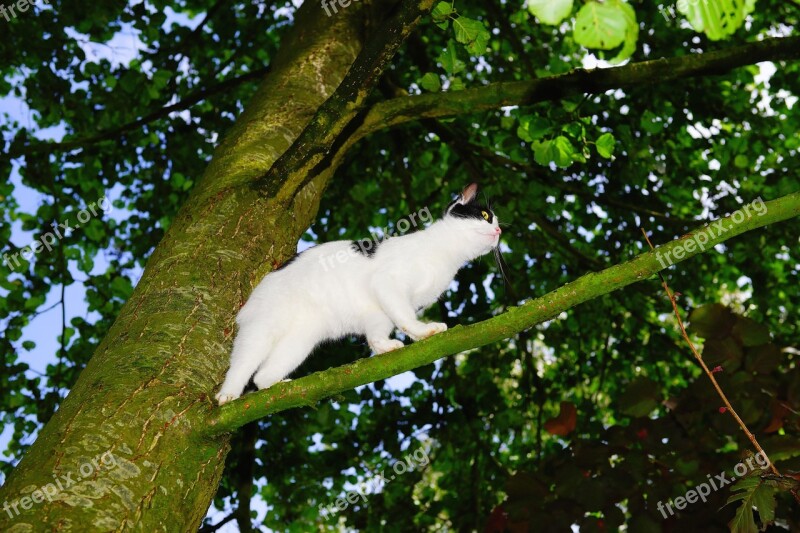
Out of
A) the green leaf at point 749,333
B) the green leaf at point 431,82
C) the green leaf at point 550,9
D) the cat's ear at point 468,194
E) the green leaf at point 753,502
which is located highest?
the green leaf at point 431,82

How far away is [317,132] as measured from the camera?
8.01 feet

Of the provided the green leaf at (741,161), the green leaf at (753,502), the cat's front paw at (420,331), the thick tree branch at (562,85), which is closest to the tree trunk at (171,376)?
the thick tree branch at (562,85)

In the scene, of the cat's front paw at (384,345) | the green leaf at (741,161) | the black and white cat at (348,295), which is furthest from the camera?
the green leaf at (741,161)

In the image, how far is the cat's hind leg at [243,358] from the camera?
2193mm

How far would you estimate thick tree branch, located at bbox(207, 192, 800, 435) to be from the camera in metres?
1.76

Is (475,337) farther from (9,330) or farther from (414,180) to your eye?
(9,330)

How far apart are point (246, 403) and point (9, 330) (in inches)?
200

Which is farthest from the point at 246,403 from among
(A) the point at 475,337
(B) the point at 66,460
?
(A) the point at 475,337

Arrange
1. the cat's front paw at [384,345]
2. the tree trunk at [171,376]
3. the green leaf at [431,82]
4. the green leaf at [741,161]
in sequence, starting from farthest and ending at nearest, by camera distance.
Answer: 1. the green leaf at [741,161]
2. the green leaf at [431,82]
3. the cat's front paw at [384,345]
4. the tree trunk at [171,376]

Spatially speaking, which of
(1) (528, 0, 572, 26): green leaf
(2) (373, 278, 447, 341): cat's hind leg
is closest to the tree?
(1) (528, 0, 572, 26): green leaf

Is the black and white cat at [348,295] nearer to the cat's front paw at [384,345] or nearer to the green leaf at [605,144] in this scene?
the cat's front paw at [384,345]

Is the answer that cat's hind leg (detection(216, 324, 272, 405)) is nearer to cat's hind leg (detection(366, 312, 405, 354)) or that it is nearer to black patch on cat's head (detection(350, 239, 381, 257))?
cat's hind leg (detection(366, 312, 405, 354))

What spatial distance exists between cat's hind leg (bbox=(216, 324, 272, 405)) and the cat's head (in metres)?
1.32

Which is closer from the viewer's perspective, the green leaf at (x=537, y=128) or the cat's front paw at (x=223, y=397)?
the cat's front paw at (x=223, y=397)
